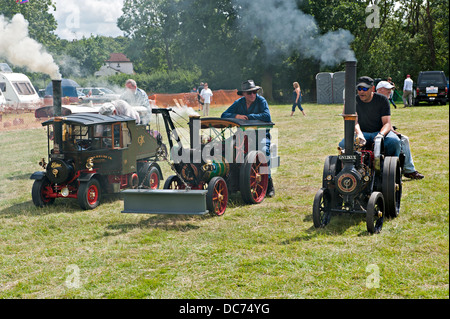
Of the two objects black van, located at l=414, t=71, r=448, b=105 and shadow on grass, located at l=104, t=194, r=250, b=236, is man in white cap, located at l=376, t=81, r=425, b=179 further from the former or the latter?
black van, located at l=414, t=71, r=448, b=105

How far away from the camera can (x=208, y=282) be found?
4.70m

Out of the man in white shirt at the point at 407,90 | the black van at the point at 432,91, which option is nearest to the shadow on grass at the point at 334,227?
the man in white shirt at the point at 407,90

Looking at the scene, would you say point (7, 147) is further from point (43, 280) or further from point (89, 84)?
point (89, 84)

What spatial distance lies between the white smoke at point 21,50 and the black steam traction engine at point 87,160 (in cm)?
793

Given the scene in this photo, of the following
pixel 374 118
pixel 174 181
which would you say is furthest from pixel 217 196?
pixel 374 118

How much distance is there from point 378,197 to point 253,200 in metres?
2.18

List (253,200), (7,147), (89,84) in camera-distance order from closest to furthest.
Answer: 1. (253,200)
2. (7,147)
3. (89,84)

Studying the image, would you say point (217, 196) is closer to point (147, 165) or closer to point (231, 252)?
point (231, 252)

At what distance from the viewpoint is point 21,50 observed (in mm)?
15414

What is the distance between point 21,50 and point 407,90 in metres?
16.7

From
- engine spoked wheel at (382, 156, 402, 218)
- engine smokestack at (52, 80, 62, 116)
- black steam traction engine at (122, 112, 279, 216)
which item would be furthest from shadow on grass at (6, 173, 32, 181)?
engine spoked wheel at (382, 156, 402, 218)

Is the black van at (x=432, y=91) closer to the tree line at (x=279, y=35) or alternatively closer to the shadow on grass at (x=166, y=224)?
the tree line at (x=279, y=35)

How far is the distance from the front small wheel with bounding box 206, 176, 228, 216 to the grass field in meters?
0.13
